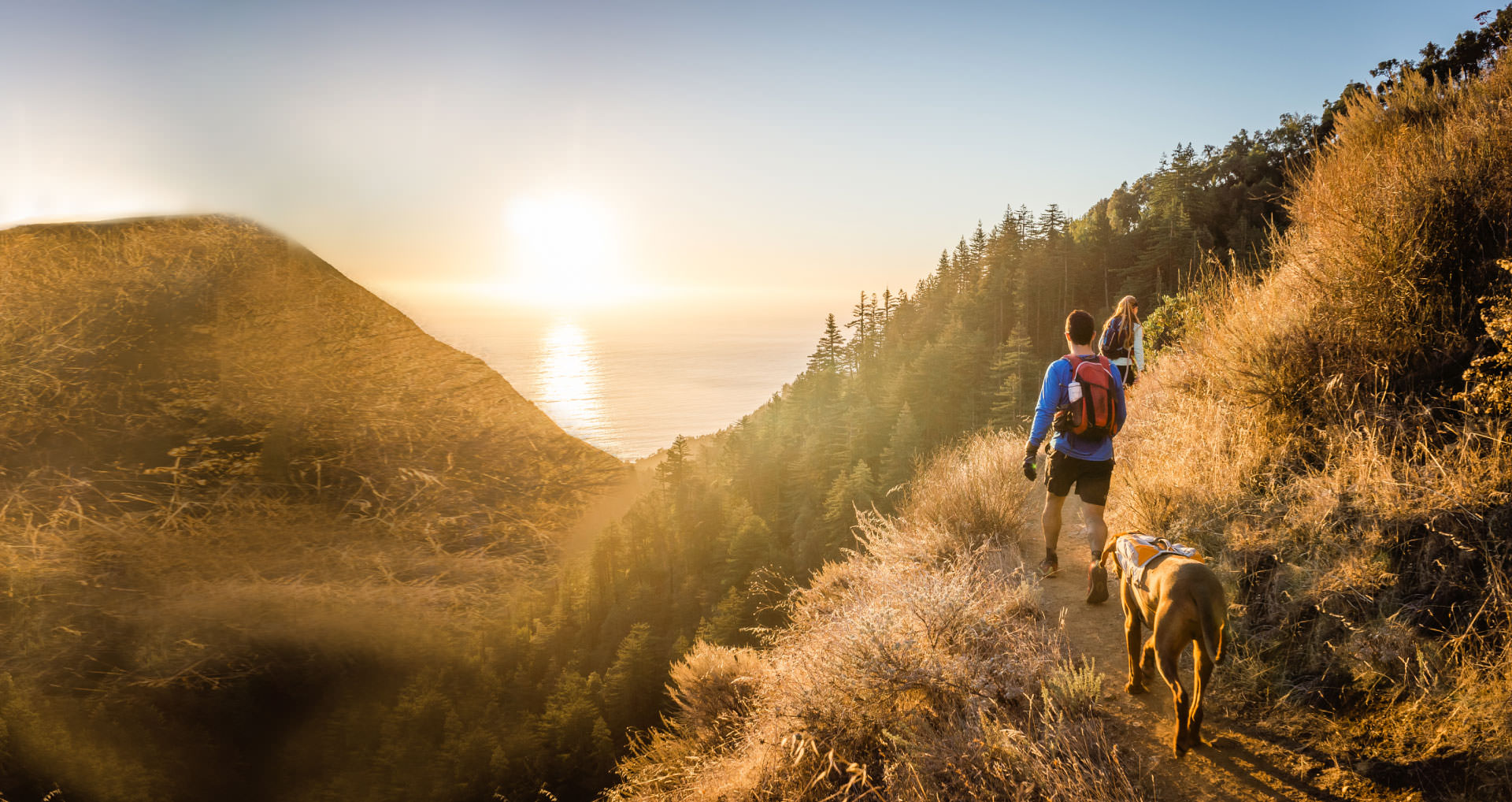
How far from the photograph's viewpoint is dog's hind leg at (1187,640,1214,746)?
234 cm

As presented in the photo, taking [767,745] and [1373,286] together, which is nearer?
[767,745]

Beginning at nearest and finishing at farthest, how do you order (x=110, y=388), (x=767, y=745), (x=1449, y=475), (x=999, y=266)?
(x=1449, y=475) → (x=767, y=745) → (x=110, y=388) → (x=999, y=266)

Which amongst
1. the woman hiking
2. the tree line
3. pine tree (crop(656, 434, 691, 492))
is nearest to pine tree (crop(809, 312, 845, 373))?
the tree line

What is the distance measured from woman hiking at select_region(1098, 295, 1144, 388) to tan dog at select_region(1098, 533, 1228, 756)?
4.50 meters

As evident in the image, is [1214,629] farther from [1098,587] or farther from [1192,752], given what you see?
[1098,587]

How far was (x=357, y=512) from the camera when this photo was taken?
629cm

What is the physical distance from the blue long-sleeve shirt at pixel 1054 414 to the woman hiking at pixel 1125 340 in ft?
10.3

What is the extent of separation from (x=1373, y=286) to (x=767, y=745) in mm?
5093

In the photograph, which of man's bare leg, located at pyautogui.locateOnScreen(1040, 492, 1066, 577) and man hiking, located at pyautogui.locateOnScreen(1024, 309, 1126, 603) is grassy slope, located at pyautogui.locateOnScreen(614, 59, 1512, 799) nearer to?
man's bare leg, located at pyautogui.locateOnScreen(1040, 492, 1066, 577)

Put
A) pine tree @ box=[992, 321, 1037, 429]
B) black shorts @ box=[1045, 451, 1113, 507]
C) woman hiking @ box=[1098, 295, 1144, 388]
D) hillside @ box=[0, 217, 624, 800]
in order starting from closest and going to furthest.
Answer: black shorts @ box=[1045, 451, 1113, 507] < hillside @ box=[0, 217, 624, 800] < woman hiking @ box=[1098, 295, 1144, 388] < pine tree @ box=[992, 321, 1037, 429]

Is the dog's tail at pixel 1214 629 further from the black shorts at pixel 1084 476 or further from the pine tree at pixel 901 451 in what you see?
the pine tree at pixel 901 451

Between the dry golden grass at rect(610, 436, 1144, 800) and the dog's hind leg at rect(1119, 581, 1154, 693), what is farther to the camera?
the dog's hind leg at rect(1119, 581, 1154, 693)

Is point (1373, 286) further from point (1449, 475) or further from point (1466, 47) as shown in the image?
point (1466, 47)

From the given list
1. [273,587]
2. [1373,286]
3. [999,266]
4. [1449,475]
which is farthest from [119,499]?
[999,266]
